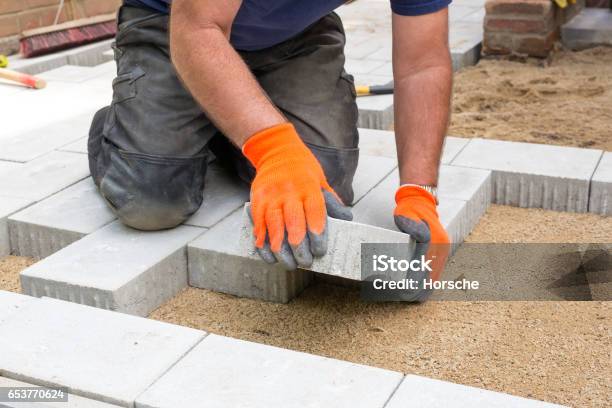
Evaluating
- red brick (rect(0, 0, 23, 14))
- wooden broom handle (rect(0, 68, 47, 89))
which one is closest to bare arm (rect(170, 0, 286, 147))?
wooden broom handle (rect(0, 68, 47, 89))

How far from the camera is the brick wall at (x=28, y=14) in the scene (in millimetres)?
5859

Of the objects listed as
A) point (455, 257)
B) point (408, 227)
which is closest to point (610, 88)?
point (455, 257)

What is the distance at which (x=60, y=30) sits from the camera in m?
6.07

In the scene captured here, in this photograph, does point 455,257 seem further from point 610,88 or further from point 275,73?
point 610,88

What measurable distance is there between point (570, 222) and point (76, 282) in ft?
6.33

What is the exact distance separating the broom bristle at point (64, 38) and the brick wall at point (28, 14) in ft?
0.58

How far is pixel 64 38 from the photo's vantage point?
6039 millimetres

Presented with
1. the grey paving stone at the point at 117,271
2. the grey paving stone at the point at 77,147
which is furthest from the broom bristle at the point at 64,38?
the grey paving stone at the point at 117,271

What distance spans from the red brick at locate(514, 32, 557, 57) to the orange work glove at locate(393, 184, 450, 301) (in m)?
3.16

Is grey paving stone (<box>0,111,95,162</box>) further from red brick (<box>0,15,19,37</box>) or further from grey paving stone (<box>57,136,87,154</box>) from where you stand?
red brick (<box>0,15,19,37</box>)

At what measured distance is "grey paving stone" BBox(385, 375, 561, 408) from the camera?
1.92 metres

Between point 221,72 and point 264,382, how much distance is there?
36.6 inches

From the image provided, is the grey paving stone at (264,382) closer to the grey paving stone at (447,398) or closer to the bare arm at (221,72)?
the grey paving stone at (447,398)

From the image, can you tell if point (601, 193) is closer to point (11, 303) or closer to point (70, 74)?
point (11, 303)
